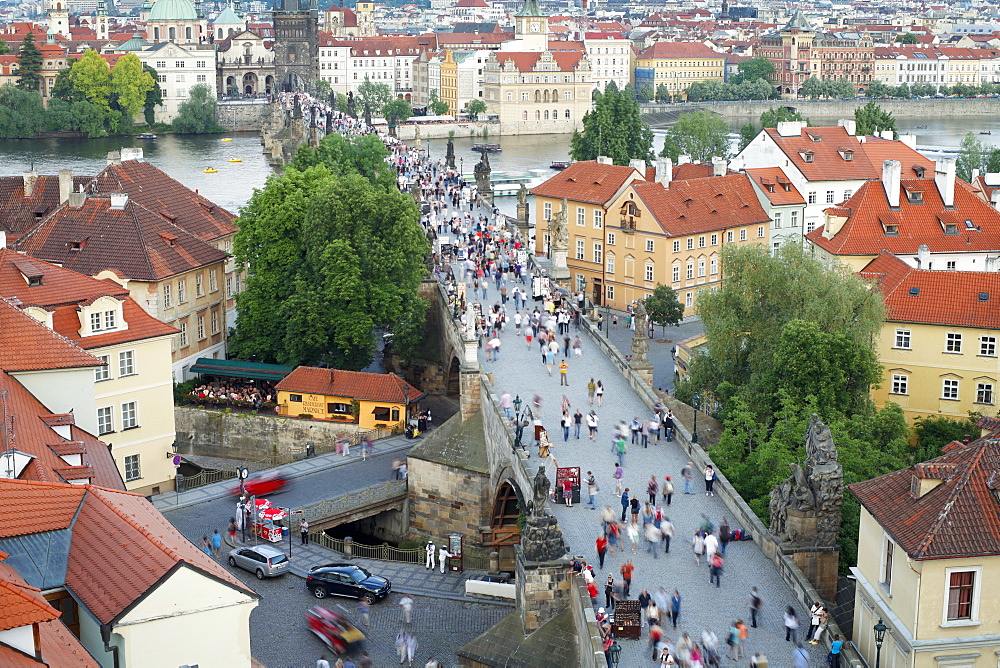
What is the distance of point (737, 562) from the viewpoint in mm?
30406

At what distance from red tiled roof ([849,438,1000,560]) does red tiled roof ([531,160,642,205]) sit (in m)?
44.4

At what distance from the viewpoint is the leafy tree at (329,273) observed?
5566 centimetres

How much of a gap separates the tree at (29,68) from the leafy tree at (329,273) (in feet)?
400

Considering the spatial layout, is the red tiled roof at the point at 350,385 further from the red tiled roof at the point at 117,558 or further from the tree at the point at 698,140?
the tree at the point at 698,140

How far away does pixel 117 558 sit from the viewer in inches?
993

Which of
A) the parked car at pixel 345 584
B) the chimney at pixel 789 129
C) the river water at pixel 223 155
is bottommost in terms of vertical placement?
the river water at pixel 223 155

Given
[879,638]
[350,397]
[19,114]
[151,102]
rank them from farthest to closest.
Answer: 1. [151,102]
2. [19,114]
3. [350,397]
4. [879,638]

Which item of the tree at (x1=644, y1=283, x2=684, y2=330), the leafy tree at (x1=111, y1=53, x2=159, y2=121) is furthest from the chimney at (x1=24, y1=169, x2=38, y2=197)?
the leafy tree at (x1=111, y1=53, x2=159, y2=121)

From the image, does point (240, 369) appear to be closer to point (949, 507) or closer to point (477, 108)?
point (949, 507)

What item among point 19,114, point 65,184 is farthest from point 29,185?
point 19,114

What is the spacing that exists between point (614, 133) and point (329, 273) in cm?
5381

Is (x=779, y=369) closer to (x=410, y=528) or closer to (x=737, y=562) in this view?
(x=410, y=528)

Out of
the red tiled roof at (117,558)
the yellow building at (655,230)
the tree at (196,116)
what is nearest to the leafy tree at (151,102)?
the tree at (196,116)

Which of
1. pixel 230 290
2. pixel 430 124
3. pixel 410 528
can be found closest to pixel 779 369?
pixel 410 528
